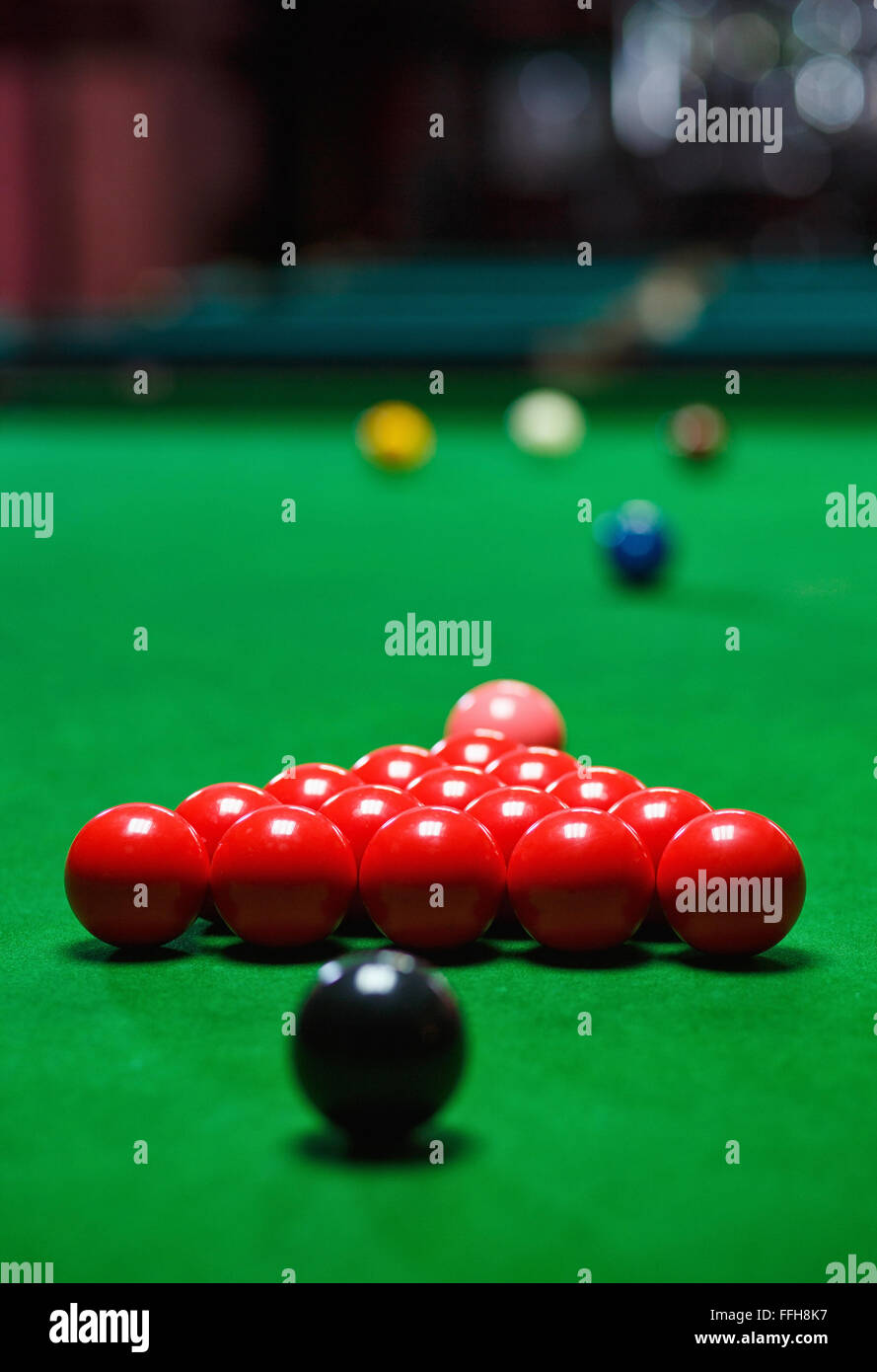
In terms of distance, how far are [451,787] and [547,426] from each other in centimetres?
578

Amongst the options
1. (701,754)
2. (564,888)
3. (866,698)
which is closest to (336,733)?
(701,754)

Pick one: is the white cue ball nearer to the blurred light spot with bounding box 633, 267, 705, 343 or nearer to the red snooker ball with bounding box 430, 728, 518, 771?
the blurred light spot with bounding box 633, 267, 705, 343

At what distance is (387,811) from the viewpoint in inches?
107

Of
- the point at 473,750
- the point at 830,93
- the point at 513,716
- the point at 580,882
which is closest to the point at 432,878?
the point at 580,882

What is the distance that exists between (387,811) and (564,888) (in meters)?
0.34

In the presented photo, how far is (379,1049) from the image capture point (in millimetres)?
1858

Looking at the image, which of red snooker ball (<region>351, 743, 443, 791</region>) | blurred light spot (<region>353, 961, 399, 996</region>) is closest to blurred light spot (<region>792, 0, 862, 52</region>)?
red snooker ball (<region>351, 743, 443, 791</region>)

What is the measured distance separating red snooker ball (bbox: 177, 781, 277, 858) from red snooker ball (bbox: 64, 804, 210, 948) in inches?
5.0

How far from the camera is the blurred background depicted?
10328 mm

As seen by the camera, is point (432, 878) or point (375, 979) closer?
point (375, 979)

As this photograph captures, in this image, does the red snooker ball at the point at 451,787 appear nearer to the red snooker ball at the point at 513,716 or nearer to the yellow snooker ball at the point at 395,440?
the red snooker ball at the point at 513,716

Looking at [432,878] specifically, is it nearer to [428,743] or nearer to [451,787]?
[451,787]

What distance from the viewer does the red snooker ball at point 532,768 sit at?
9.71 feet

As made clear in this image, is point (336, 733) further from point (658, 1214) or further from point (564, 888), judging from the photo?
point (658, 1214)
